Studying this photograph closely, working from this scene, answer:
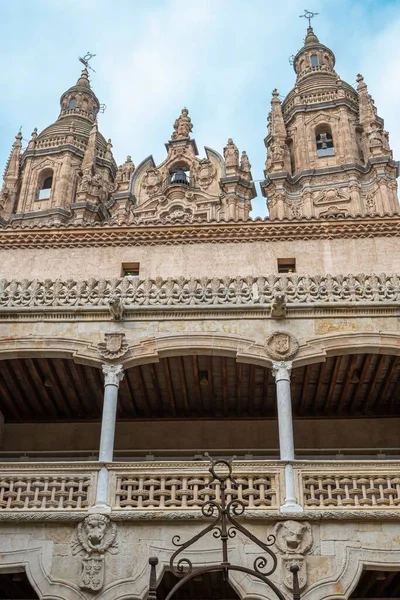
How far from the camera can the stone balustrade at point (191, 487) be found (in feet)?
40.1

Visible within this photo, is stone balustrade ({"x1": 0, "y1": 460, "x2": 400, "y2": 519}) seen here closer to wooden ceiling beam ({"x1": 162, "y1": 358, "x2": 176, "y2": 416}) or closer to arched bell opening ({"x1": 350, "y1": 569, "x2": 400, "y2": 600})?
arched bell opening ({"x1": 350, "y1": 569, "x2": 400, "y2": 600})

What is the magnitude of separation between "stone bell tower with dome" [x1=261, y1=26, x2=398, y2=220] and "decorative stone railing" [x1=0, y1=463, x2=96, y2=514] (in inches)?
756

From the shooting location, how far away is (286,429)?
13164mm

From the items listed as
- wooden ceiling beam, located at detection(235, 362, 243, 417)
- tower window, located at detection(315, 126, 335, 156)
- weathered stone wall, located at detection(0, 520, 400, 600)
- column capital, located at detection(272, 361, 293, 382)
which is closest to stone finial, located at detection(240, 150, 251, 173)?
tower window, located at detection(315, 126, 335, 156)

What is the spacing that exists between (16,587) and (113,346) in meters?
4.82

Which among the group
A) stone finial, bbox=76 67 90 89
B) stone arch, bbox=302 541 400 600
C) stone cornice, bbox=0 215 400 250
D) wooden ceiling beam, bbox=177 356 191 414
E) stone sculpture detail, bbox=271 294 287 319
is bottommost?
stone arch, bbox=302 541 400 600

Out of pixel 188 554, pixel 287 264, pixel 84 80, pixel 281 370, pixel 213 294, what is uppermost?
pixel 84 80

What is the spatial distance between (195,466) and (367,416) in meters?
Result: 5.09

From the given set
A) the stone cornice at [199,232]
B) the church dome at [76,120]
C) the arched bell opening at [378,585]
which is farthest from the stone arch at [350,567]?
the church dome at [76,120]

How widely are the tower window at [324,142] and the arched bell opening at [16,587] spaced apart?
2541 centimetres

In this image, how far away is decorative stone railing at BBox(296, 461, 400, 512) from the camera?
12242 mm

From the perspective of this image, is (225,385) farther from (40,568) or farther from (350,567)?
(40,568)

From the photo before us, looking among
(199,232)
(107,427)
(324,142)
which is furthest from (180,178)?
(107,427)

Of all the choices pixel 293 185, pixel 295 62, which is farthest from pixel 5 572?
pixel 295 62
